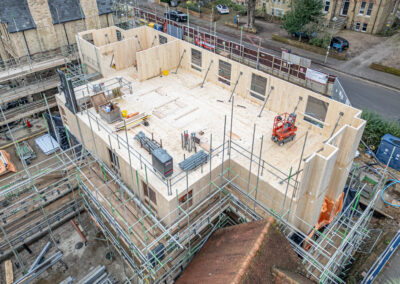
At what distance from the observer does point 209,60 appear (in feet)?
84.8

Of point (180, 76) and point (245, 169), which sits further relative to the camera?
point (180, 76)

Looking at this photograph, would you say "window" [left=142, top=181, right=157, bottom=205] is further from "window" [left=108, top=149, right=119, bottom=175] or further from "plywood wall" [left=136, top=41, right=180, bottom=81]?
"plywood wall" [left=136, top=41, right=180, bottom=81]

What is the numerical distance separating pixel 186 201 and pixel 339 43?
37.2 metres

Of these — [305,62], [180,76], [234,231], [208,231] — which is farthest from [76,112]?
[305,62]

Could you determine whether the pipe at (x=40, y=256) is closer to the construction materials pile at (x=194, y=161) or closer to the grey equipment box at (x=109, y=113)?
the grey equipment box at (x=109, y=113)

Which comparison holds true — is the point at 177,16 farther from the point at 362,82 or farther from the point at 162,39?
the point at 362,82

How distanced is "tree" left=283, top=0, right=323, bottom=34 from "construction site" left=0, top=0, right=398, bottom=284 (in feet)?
77.1

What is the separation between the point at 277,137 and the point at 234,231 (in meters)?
6.36

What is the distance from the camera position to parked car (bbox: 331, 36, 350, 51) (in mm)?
44125

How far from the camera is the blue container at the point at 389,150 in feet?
85.1

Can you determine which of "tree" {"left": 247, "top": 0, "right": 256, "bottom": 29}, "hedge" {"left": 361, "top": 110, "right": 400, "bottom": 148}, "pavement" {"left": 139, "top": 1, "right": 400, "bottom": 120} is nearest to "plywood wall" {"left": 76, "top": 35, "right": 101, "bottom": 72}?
"hedge" {"left": 361, "top": 110, "right": 400, "bottom": 148}

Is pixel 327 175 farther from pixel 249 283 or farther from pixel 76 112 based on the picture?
pixel 76 112

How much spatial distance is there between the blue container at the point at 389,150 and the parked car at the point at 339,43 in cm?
2129

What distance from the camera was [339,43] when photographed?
44.2 metres
